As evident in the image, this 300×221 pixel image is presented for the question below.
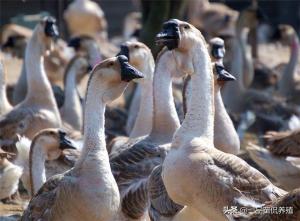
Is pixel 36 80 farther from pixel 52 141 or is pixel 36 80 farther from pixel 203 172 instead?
pixel 203 172

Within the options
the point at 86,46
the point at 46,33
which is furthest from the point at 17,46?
the point at 46,33

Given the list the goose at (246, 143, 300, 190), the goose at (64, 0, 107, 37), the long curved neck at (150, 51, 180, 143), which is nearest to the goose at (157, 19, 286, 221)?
the long curved neck at (150, 51, 180, 143)

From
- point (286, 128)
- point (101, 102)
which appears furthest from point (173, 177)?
point (286, 128)

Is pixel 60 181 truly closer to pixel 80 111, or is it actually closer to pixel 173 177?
pixel 173 177

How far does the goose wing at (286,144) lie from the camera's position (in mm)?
10703

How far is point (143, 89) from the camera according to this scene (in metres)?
10.9

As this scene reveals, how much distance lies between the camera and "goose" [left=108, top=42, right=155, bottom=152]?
10.5 meters

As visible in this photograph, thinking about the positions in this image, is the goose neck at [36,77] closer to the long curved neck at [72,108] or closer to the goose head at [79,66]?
the long curved neck at [72,108]

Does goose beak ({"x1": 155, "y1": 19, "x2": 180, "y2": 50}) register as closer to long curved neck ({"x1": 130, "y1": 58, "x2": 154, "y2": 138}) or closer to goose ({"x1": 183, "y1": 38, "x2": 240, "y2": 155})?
goose ({"x1": 183, "y1": 38, "x2": 240, "y2": 155})

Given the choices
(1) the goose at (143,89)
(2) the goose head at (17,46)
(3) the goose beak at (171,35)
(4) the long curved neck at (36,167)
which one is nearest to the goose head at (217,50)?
(1) the goose at (143,89)

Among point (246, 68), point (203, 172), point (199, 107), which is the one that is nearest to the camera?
point (203, 172)

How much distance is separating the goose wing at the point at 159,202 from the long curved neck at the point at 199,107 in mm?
633

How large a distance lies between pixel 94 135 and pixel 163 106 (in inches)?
72.0

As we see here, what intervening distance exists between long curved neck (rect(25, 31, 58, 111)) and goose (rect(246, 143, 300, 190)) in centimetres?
259
